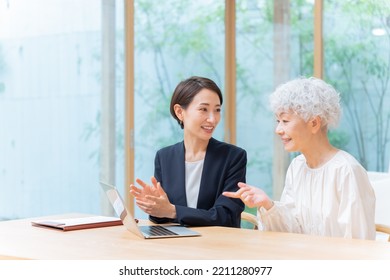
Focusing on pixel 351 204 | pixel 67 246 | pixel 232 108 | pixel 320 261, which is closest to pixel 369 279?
pixel 320 261

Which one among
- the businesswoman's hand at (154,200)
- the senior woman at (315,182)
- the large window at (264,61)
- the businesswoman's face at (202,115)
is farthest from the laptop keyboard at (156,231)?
the large window at (264,61)

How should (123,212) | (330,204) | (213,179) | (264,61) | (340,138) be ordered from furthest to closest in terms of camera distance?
(264,61) < (340,138) < (213,179) < (330,204) < (123,212)

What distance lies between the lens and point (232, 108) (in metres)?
5.83

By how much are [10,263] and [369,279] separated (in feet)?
3.56

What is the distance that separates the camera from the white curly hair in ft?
8.30

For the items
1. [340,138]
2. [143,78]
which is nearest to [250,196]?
[143,78]

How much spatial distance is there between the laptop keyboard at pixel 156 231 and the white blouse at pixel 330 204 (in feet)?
1.34

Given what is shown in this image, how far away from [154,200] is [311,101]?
764 mm

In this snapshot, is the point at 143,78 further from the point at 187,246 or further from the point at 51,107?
the point at 187,246

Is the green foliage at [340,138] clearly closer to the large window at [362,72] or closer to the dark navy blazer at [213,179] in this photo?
the large window at [362,72]

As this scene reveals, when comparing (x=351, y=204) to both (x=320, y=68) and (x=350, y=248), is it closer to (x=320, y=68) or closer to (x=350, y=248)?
(x=350, y=248)

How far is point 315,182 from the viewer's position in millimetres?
2541

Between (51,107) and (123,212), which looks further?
(51,107)

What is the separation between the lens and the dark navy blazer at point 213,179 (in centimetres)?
Result: 269
